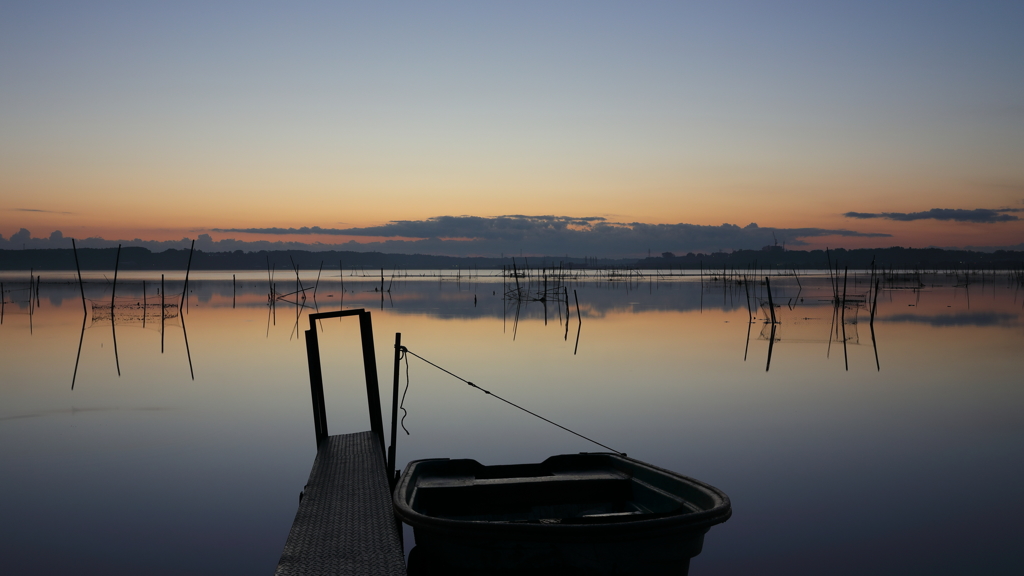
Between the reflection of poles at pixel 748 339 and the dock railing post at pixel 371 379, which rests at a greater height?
the dock railing post at pixel 371 379

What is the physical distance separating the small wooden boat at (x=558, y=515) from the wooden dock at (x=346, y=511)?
261mm

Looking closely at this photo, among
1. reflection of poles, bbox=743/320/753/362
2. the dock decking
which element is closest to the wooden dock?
the dock decking

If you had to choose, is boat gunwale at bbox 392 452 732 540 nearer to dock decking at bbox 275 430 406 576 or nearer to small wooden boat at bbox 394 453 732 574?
small wooden boat at bbox 394 453 732 574

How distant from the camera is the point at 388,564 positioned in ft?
14.4

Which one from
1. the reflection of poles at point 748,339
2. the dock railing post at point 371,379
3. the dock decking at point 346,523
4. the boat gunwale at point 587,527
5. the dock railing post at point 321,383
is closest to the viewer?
the boat gunwale at point 587,527

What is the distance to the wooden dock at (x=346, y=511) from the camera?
4.39m

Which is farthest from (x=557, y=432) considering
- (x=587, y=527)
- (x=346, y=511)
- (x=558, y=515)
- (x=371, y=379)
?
(x=587, y=527)

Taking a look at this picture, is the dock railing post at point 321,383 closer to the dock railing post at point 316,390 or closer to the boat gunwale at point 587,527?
the dock railing post at point 316,390

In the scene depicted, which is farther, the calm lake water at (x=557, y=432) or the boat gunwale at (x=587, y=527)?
the calm lake water at (x=557, y=432)

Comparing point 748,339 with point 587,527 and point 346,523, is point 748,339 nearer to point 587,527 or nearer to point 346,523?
point 346,523

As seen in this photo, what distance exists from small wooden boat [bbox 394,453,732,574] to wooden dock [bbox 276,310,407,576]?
0.86 feet

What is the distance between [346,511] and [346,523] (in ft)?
0.92

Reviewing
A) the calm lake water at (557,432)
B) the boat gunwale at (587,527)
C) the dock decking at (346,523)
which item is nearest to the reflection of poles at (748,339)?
the calm lake water at (557,432)

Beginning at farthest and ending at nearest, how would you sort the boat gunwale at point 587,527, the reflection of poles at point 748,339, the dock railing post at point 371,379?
the reflection of poles at point 748,339 → the dock railing post at point 371,379 → the boat gunwale at point 587,527
